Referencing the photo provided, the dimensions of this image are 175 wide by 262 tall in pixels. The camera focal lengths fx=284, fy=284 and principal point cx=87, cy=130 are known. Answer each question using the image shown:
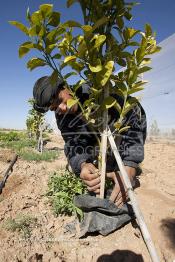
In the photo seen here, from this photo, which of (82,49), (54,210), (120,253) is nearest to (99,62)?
(82,49)

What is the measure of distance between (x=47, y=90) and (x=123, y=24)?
1200mm

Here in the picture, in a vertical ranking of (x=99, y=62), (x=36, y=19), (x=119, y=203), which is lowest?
(x=119, y=203)

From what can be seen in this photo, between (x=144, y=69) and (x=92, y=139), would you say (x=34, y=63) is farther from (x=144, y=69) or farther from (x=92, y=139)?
(x=92, y=139)

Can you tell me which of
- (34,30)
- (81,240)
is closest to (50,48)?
(34,30)

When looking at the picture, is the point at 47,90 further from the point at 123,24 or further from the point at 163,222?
the point at 163,222

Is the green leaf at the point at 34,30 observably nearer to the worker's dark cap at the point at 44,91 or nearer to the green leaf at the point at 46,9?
the green leaf at the point at 46,9

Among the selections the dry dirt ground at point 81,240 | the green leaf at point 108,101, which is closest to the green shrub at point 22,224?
the dry dirt ground at point 81,240

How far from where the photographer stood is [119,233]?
→ 3.18m

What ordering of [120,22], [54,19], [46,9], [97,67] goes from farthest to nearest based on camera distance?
[120,22]
[97,67]
[54,19]
[46,9]

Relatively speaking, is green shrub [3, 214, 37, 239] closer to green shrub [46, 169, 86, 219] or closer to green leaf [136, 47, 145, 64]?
green shrub [46, 169, 86, 219]

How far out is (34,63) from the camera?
7.92ft

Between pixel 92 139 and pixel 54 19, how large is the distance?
6.68ft

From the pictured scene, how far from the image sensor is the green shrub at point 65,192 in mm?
3677

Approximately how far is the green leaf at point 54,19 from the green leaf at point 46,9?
0.17 feet
